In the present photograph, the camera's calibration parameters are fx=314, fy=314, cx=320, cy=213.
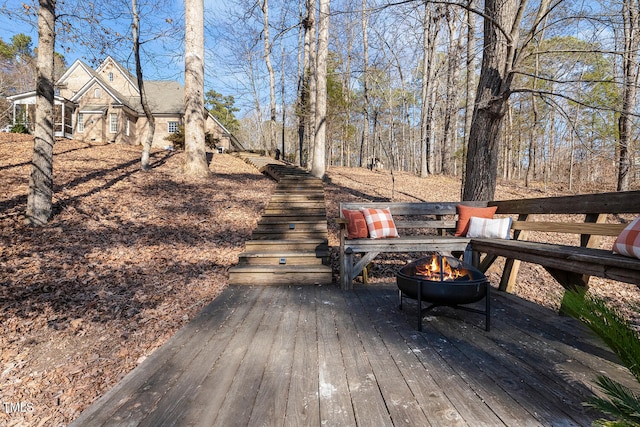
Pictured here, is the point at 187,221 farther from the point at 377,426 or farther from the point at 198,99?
the point at 377,426

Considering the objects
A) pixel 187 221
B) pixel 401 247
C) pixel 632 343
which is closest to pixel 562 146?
pixel 401 247

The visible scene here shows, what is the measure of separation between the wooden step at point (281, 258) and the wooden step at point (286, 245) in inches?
8.9

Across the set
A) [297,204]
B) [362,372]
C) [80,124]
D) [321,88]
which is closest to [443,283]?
[362,372]

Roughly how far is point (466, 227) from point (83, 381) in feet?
14.5

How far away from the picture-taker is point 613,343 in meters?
0.96

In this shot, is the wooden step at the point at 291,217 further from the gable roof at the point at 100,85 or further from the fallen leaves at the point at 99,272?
the gable roof at the point at 100,85

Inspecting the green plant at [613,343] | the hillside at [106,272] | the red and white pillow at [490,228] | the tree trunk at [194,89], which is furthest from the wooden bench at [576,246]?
the tree trunk at [194,89]

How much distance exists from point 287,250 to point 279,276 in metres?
0.69

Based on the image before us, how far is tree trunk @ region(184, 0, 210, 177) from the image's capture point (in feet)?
29.0

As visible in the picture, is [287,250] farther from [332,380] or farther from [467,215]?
[332,380]

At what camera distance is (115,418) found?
1622 millimetres

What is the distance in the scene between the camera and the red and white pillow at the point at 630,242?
230 centimetres

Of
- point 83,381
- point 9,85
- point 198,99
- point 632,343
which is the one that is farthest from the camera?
point 9,85

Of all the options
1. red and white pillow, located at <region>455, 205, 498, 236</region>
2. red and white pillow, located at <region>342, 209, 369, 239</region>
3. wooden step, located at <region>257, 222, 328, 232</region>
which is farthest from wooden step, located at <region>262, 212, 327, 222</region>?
red and white pillow, located at <region>455, 205, 498, 236</region>
